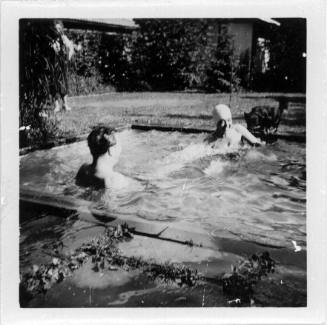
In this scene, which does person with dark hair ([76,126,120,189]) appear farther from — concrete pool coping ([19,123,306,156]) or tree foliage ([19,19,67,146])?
tree foliage ([19,19,67,146])

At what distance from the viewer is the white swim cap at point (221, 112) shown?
6.43 ft

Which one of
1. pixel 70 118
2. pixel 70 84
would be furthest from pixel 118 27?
pixel 70 118

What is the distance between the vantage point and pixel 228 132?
1.98 meters

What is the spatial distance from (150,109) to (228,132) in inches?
16.6

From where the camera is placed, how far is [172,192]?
1.93 metres

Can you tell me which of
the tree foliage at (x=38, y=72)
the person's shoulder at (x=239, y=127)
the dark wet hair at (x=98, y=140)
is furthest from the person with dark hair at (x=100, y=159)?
the person's shoulder at (x=239, y=127)

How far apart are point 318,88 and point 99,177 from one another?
1.19 metres

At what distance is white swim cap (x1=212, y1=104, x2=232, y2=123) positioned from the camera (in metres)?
1.96

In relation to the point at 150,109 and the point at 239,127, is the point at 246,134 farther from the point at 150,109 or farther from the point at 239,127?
the point at 150,109

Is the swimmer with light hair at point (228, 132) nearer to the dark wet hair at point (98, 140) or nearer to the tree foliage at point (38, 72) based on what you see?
the dark wet hair at point (98, 140)

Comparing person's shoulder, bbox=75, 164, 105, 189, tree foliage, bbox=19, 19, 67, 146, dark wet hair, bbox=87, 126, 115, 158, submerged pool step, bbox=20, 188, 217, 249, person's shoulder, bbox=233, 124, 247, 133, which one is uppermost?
tree foliage, bbox=19, 19, 67, 146

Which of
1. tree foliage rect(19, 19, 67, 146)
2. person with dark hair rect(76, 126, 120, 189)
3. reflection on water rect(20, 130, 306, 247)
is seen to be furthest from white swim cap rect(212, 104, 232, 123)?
tree foliage rect(19, 19, 67, 146)

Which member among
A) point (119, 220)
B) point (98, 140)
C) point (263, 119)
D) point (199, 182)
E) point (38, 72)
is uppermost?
point (38, 72)

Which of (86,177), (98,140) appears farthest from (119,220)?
(98,140)
